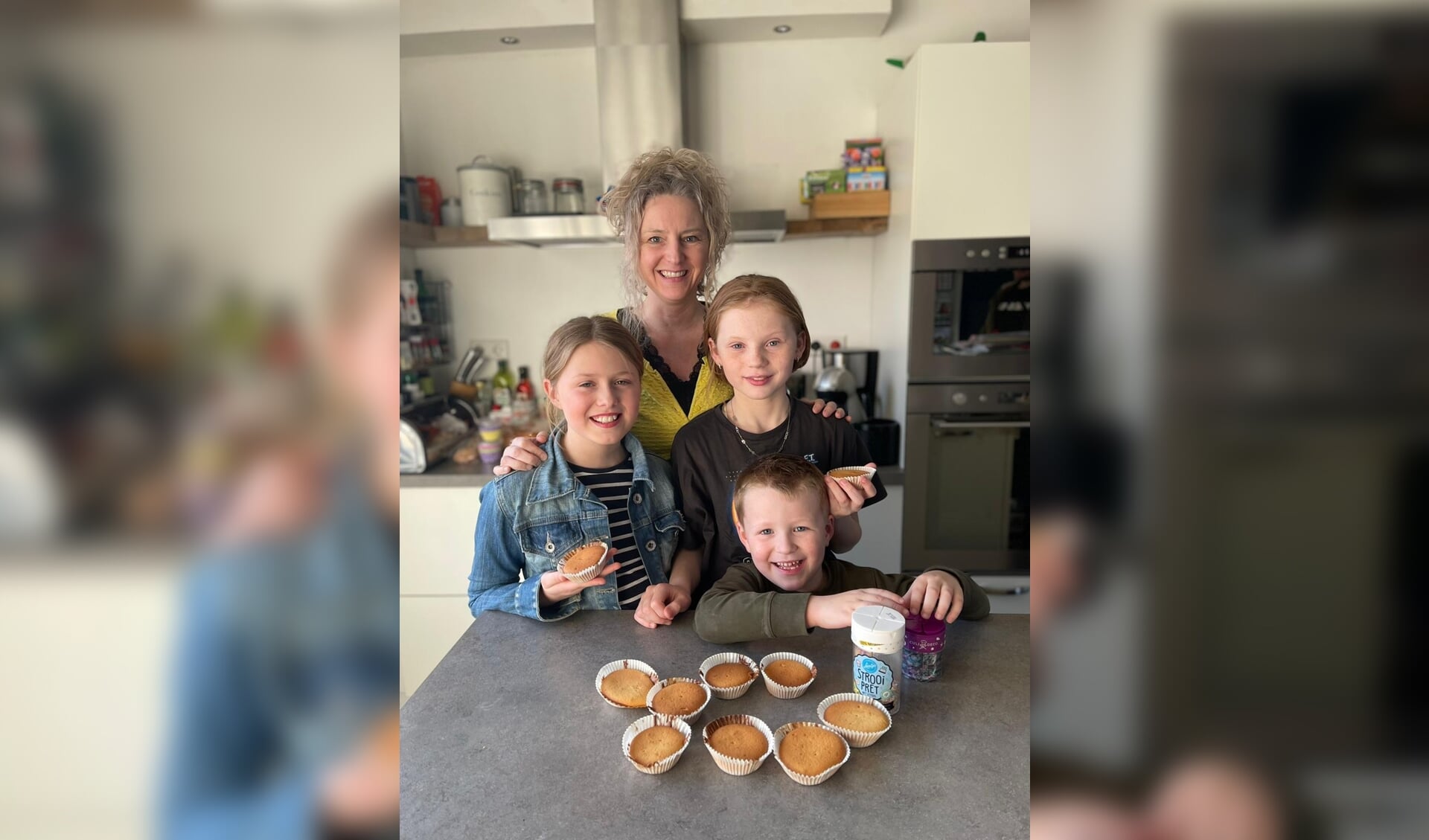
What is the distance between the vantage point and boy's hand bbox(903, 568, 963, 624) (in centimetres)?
103

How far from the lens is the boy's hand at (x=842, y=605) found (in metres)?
0.99

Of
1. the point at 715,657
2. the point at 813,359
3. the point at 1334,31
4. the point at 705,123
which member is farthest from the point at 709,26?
the point at 1334,31

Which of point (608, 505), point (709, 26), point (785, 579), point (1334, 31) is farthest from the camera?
point (709, 26)

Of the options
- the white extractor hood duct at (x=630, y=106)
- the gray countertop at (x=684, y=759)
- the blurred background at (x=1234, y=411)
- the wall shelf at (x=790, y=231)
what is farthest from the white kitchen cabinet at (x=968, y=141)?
the blurred background at (x=1234, y=411)

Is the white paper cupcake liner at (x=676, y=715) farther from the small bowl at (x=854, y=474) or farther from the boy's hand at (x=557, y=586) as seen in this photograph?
the small bowl at (x=854, y=474)

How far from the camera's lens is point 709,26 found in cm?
250

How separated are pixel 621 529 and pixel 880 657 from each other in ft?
2.00

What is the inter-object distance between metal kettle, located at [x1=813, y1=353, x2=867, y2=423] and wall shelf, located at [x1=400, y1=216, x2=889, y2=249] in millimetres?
448

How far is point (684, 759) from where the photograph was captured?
0.80 m

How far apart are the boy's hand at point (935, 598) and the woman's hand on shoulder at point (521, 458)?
701 millimetres

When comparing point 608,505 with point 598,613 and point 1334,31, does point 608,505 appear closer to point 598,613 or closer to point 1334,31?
point 598,613

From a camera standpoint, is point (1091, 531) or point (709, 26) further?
point (709, 26)

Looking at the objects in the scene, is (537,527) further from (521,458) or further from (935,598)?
(935,598)

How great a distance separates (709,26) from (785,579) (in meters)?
2.10
